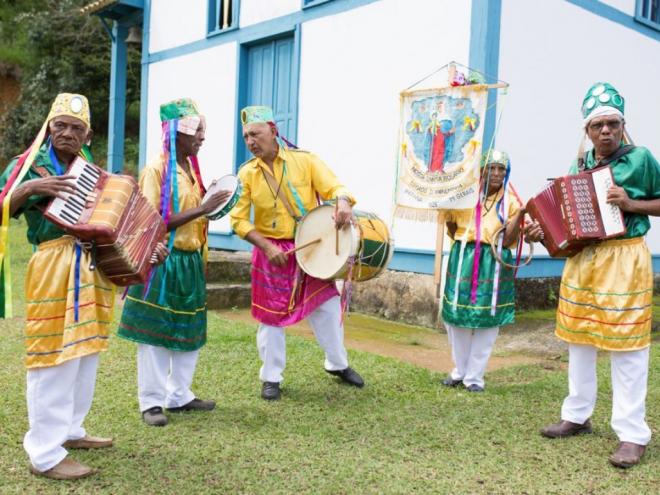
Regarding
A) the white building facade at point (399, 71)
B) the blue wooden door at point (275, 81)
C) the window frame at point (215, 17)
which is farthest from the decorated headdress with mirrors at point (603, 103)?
the window frame at point (215, 17)

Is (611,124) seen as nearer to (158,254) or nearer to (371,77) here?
(158,254)

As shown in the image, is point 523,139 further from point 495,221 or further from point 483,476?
point 483,476

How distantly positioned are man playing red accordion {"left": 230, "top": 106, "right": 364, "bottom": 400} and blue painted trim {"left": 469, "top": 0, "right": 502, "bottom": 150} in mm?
2874

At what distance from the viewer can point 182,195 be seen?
403cm

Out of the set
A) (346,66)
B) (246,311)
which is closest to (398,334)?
(246,311)

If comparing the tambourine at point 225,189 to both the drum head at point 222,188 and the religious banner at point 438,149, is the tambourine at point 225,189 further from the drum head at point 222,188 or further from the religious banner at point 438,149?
the religious banner at point 438,149

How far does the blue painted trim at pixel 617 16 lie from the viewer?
26.9 ft

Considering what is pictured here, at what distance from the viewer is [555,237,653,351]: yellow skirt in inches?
141

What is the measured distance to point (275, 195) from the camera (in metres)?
4.66

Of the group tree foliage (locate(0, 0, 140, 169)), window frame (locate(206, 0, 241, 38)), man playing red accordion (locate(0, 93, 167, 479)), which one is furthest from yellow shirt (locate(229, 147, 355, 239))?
tree foliage (locate(0, 0, 140, 169))

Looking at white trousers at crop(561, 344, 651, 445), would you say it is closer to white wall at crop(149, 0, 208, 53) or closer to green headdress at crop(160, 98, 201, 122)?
green headdress at crop(160, 98, 201, 122)

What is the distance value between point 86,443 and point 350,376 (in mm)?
1972

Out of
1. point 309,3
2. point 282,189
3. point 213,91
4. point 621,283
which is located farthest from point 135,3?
point 621,283

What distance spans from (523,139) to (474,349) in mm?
3491
